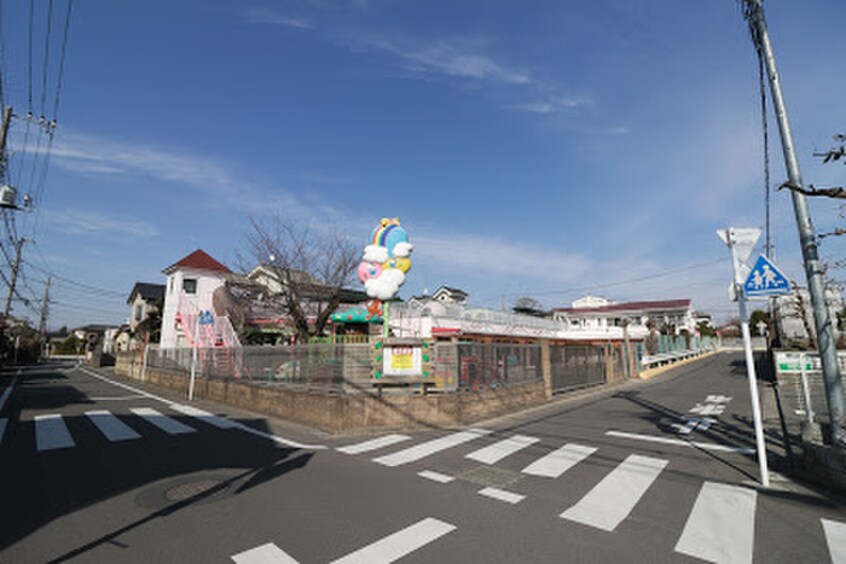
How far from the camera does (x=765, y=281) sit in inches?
226

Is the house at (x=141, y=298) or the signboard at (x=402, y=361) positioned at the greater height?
the house at (x=141, y=298)

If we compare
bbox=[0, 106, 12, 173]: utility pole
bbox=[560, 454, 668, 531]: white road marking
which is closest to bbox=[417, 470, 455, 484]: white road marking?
bbox=[560, 454, 668, 531]: white road marking

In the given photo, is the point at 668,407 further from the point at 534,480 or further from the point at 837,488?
the point at 534,480

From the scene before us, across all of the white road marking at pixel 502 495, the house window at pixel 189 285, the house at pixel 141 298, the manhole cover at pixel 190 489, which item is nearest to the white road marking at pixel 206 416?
the manhole cover at pixel 190 489

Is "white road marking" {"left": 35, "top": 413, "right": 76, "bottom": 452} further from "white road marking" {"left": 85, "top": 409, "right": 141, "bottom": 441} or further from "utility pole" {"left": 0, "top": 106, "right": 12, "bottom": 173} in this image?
"utility pole" {"left": 0, "top": 106, "right": 12, "bottom": 173}

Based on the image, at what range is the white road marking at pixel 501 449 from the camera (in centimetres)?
681

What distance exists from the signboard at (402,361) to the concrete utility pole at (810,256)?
23.5ft

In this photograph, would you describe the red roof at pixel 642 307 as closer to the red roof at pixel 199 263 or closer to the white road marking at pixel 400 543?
the red roof at pixel 199 263

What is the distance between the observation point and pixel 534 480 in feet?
18.5

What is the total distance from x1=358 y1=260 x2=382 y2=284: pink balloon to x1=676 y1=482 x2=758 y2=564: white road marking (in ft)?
27.7

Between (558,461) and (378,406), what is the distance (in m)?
4.25

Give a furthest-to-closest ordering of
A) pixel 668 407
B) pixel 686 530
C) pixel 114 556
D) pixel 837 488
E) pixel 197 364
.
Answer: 1. pixel 197 364
2. pixel 668 407
3. pixel 837 488
4. pixel 686 530
5. pixel 114 556

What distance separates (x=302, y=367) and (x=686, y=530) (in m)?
9.07

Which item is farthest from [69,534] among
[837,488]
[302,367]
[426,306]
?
[426,306]
